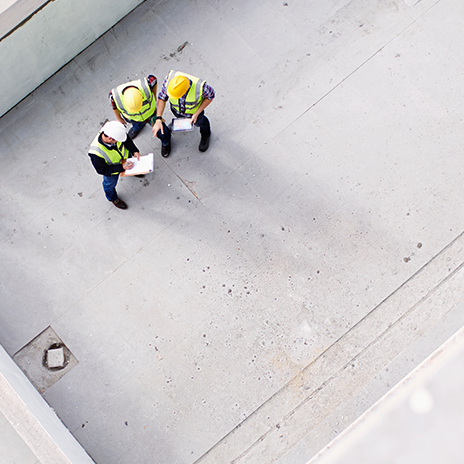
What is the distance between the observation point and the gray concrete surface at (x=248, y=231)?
193 inches

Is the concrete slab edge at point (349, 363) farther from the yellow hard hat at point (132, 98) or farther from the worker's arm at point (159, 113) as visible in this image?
the yellow hard hat at point (132, 98)

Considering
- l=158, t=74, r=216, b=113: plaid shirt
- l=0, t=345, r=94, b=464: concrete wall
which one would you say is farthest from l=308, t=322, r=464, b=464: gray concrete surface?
l=158, t=74, r=216, b=113: plaid shirt

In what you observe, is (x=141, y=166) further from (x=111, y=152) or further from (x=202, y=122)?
(x=202, y=122)

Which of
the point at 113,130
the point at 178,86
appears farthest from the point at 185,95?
the point at 113,130

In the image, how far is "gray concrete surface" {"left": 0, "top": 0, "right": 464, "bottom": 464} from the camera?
4.89m

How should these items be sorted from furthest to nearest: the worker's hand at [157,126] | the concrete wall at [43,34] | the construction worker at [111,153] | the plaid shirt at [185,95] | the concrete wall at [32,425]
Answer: the worker's hand at [157,126] < the concrete wall at [43,34] < the plaid shirt at [185,95] < the construction worker at [111,153] < the concrete wall at [32,425]

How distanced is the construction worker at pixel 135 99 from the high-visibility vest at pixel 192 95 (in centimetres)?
25

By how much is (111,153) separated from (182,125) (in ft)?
3.05

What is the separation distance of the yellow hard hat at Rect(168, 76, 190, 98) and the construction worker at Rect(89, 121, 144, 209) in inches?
25.4

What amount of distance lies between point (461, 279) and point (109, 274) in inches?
176

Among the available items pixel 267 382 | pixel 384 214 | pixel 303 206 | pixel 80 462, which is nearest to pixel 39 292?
pixel 80 462

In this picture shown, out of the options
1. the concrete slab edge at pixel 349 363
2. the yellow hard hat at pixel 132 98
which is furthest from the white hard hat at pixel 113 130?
the concrete slab edge at pixel 349 363

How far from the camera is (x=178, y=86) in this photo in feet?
13.8

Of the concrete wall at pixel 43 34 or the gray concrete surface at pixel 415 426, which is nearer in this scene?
the gray concrete surface at pixel 415 426
